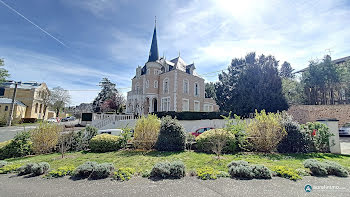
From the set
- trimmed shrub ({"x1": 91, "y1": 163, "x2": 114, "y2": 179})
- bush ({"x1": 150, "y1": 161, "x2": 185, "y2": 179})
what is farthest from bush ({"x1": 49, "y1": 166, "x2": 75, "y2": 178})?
bush ({"x1": 150, "y1": 161, "x2": 185, "y2": 179})

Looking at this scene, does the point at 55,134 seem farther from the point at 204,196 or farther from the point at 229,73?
the point at 229,73

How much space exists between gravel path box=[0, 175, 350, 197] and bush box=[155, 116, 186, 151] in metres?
3.20

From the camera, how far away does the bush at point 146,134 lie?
7.68 m

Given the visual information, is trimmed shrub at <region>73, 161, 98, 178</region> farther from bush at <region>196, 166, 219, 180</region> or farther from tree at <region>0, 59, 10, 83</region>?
tree at <region>0, 59, 10, 83</region>

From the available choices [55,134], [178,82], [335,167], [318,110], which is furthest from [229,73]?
[55,134]

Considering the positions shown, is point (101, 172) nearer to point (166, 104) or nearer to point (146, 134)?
point (146, 134)

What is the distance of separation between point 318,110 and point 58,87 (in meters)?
47.5

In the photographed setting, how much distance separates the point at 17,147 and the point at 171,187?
27.0 ft

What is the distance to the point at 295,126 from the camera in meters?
7.20

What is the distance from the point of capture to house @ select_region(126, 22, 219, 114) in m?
22.5

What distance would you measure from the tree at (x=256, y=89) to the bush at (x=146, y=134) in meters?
12.3

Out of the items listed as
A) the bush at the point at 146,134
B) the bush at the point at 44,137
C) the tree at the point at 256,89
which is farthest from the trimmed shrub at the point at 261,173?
the tree at the point at 256,89

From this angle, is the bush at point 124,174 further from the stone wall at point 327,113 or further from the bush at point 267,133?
the stone wall at point 327,113

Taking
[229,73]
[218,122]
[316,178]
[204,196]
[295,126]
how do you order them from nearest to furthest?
1. [204,196]
2. [316,178]
3. [295,126]
4. [218,122]
5. [229,73]
